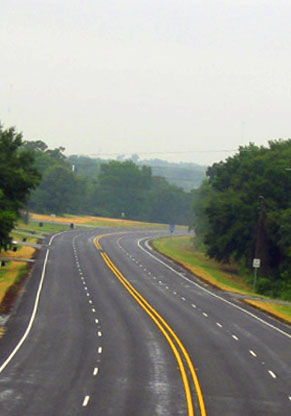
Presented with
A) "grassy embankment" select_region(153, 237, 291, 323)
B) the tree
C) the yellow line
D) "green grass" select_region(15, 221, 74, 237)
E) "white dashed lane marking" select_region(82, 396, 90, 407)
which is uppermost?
the tree

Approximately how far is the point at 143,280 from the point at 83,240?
4985 centimetres

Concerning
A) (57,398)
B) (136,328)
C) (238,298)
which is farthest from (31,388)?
(238,298)

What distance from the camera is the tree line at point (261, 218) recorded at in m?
88.1

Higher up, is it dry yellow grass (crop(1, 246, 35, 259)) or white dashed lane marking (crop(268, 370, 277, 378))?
dry yellow grass (crop(1, 246, 35, 259))

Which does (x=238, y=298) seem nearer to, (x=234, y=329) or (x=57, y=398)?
(x=234, y=329)

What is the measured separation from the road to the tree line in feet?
66.0

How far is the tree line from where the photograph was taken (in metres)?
88.1

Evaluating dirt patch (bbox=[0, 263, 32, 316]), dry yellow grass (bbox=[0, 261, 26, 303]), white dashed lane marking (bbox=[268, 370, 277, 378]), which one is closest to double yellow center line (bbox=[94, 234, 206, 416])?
white dashed lane marking (bbox=[268, 370, 277, 378])

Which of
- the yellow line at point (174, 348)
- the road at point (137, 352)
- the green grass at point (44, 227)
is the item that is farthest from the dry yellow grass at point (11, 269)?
the green grass at point (44, 227)

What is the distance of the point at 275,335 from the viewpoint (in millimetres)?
46000

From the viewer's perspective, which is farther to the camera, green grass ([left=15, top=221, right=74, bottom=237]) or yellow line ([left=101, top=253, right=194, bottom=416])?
green grass ([left=15, top=221, right=74, bottom=237])

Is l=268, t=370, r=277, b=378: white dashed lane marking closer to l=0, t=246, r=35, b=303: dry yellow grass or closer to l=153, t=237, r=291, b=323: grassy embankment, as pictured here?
l=153, t=237, r=291, b=323: grassy embankment

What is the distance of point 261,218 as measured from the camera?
89062mm

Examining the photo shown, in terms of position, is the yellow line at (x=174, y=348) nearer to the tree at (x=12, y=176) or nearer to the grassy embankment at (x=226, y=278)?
the grassy embankment at (x=226, y=278)
